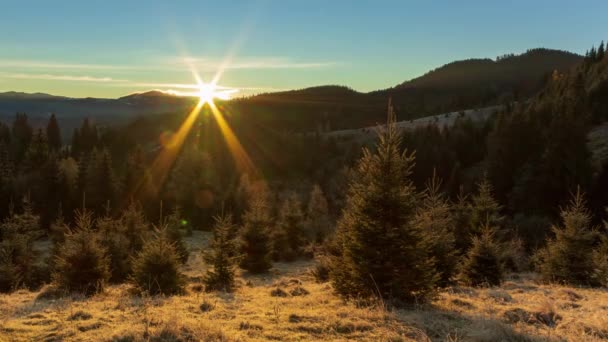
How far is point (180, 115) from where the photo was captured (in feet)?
541

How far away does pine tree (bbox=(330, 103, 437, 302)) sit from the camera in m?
10.9

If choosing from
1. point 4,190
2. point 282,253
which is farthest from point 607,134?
point 4,190

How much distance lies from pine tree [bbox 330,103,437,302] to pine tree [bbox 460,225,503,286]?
7.13 meters

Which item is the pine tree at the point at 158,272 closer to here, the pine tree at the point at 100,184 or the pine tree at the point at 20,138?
the pine tree at the point at 100,184

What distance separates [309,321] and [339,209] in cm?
4909

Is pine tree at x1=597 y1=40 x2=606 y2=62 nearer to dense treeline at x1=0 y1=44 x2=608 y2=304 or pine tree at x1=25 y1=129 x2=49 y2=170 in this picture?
dense treeline at x1=0 y1=44 x2=608 y2=304

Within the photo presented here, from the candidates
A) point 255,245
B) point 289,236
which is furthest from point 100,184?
point 255,245

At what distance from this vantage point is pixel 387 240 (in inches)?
436

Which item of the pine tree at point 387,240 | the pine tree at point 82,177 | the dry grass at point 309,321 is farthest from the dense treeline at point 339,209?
the dry grass at point 309,321

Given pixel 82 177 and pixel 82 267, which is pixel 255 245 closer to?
pixel 82 267

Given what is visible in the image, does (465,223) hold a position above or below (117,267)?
above

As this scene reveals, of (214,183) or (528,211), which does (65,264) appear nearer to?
(528,211)

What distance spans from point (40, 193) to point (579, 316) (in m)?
64.5

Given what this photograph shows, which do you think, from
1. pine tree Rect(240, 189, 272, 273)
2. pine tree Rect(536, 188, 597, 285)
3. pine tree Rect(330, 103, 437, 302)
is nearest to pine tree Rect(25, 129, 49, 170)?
pine tree Rect(240, 189, 272, 273)
